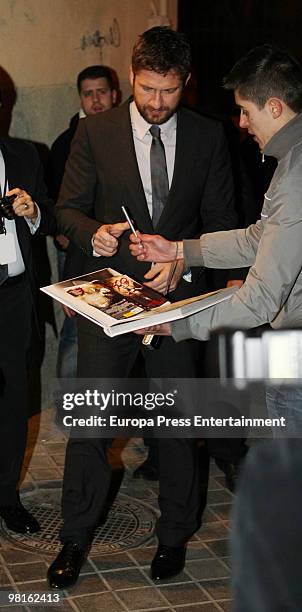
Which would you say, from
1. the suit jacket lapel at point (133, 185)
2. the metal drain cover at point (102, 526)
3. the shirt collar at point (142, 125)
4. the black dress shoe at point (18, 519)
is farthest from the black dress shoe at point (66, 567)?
the shirt collar at point (142, 125)

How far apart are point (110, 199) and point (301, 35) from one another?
10.7 metres

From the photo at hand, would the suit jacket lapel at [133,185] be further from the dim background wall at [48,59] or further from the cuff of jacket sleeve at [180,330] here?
the dim background wall at [48,59]

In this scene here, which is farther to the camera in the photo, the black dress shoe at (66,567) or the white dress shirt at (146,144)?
the white dress shirt at (146,144)

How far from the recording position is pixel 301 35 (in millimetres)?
14312

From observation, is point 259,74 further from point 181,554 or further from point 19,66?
point 19,66

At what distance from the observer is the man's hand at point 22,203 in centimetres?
435

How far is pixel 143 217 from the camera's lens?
442 centimetres

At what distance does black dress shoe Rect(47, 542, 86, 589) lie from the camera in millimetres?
4305

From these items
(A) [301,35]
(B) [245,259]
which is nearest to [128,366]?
(B) [245,259]

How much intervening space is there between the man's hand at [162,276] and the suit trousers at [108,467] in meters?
0.24

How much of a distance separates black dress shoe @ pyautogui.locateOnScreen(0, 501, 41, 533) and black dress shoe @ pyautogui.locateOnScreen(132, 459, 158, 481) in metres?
0.90

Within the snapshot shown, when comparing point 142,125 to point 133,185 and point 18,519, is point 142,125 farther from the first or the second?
point 18,519

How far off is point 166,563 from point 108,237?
1.49 meters

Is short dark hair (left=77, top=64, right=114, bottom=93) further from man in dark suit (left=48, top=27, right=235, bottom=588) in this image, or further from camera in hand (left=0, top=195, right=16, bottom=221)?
camera in hand (left=0, top=195, right=16, bottom=221)
